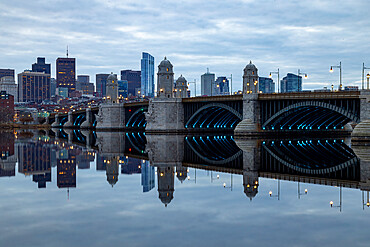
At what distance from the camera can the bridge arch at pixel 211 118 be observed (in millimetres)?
93175

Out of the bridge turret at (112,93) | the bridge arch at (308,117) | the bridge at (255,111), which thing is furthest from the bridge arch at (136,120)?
the bridge arch at (308,117)

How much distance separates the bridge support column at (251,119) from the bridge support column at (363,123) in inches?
807

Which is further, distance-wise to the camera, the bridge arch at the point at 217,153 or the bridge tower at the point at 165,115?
the bridge tower at the point at 165,115

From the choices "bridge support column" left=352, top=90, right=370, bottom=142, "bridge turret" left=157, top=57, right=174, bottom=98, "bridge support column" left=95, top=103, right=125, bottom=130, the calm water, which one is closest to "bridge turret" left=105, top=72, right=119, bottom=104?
"bridge support column" left=95, top=103, right=125, bottom=130

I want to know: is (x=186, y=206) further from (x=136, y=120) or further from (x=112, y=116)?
(x=136, y=120)

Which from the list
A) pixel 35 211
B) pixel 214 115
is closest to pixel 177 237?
pixel 35 211

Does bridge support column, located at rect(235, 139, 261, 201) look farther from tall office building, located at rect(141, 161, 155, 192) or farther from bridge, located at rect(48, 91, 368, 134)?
bridge, located at rect(48, 91, 368, 134)

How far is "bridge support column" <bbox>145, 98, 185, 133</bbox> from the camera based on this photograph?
9712 cm

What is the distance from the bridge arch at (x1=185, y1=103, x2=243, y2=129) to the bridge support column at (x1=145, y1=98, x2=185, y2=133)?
2193mm

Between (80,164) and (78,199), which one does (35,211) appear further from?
(80,164)

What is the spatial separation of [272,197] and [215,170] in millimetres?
11197

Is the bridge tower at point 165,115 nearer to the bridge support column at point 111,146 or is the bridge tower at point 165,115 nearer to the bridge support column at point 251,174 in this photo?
the bridge support column at point 111,146

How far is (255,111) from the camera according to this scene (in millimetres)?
77188

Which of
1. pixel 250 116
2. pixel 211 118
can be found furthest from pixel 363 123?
pixel 211 118
